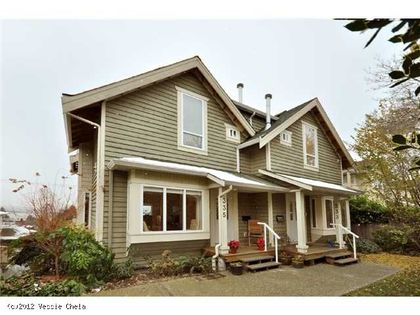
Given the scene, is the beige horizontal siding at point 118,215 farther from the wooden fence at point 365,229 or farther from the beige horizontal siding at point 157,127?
the wooden fence at point 365,229

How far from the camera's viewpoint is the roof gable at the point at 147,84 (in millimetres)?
6578

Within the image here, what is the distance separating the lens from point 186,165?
821 centimetres

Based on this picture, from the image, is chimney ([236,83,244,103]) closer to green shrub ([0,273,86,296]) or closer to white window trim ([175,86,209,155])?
white window trim ([175,86,209,155])

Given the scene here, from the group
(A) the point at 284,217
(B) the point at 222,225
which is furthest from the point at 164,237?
(A) the point at 284,217

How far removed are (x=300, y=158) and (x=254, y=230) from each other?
3447 millimetres

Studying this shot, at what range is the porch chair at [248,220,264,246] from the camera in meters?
9.30

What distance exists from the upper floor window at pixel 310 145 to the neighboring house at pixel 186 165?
40 mm

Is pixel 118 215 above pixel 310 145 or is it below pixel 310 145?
below

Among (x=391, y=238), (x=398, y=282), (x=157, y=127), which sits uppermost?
(x=157, y=127)

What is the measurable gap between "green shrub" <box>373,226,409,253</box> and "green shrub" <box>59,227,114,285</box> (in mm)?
9554

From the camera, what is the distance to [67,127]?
7.82m

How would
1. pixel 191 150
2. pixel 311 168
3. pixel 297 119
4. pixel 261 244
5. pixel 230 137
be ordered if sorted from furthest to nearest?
pixel 311 168, pixel 297 119, pixel 230 137, pixel 191 150, pixel 261 244

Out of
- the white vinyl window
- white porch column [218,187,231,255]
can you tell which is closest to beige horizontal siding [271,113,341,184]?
white porch column [218,187,231,255]

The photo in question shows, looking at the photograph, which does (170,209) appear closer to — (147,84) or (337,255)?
(147,84)
